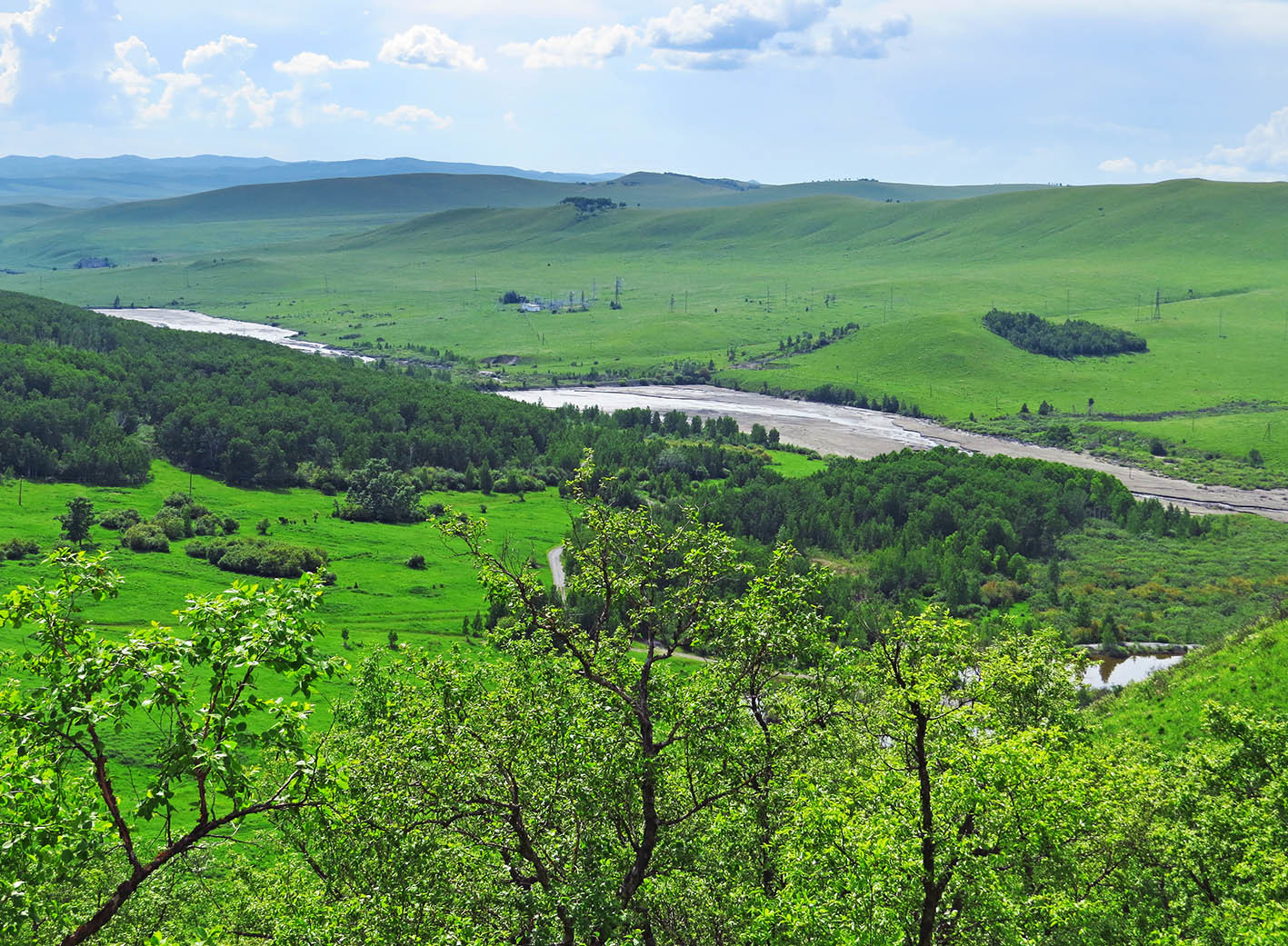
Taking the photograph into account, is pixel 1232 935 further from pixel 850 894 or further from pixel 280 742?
pixel 280 742

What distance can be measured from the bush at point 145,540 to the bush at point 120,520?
147 inches

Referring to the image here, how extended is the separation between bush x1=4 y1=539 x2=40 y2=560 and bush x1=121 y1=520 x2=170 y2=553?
1171cm

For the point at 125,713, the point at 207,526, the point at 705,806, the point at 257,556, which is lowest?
the point at 257,556

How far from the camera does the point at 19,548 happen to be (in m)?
130

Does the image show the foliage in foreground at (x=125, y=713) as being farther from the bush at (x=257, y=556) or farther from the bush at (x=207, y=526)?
the bush at (x=207, y=526)

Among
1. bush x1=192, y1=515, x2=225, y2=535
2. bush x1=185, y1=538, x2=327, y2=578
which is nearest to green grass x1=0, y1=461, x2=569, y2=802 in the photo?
bush x1=185, y1=538, x2=327, y2=578

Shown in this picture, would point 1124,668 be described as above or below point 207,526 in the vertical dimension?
above

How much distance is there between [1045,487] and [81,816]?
16183 cm

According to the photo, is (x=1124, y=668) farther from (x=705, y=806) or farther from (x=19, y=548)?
(x=19, y=548)

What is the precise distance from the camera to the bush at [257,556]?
136 metres

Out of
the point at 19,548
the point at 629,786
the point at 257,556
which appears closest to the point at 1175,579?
the point at 257,556

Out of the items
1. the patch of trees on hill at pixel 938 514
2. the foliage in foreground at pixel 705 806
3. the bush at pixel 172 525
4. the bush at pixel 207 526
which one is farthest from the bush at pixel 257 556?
the foliage in foreground at pixel 705 806

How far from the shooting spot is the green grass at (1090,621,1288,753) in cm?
5650

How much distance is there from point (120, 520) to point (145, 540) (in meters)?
10.9
